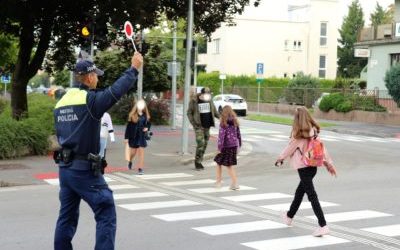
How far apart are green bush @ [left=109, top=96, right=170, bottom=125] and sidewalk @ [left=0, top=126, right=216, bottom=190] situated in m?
7.64

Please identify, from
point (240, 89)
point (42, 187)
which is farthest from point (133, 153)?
point (240, 89)

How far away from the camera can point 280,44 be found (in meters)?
66.9

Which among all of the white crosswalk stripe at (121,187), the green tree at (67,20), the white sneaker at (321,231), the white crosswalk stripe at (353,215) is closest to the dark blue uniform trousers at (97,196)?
the white sneaker at (321,231)

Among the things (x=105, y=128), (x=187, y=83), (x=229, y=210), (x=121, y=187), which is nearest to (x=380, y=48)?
(x=187, y=83)

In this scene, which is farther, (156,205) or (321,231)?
(156,205)

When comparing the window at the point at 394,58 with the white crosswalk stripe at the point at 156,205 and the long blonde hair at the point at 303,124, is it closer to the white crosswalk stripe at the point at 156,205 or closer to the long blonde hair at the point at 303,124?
the white crosswalk stripe at the point at 156,205

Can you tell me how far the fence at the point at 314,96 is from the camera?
114 feet

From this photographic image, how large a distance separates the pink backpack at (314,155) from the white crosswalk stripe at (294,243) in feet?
3.01

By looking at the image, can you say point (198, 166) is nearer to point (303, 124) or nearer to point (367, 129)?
point (303, 124)

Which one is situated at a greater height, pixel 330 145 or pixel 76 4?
pixel 76 4

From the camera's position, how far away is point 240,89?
175 feet

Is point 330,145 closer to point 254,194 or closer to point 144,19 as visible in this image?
point 144,19

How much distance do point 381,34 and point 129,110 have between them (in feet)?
57.0

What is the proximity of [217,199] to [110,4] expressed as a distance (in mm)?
8509
